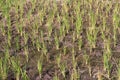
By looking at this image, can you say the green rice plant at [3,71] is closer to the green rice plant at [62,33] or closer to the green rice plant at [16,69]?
the green rice plant at [16,69]

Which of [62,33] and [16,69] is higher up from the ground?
[62,33]

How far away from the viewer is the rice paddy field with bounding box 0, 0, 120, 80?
3246mm

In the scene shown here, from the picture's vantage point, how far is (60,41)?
382cm

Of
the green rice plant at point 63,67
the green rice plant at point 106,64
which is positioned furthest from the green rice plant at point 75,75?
the green rice plant at point 106,64

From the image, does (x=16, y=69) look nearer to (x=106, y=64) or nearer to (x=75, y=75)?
(x=75, y=75)

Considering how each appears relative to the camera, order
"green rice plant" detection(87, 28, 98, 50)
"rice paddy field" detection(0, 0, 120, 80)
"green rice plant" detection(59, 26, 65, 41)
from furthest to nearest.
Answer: "green rice plant" detection(59, 26, 65, 41), "green rice plant" detection(87, 28, 98, 50), "rice paddy field" detection(0, 0, 120, 80)

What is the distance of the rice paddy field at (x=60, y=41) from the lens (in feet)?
10.6

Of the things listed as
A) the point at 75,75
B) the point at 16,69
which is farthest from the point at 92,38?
the point at 16,69

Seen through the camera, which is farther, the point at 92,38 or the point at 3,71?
the point at 92,38

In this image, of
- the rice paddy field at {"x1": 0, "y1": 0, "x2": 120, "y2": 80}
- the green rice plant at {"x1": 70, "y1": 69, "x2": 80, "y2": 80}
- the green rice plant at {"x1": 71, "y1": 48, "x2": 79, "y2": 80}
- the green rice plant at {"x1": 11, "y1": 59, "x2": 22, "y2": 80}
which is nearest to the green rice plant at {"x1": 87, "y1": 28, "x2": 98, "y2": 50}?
the rice paddy field at {"x1": 0, "y1": 0, "x2": 120, "y2": 80}

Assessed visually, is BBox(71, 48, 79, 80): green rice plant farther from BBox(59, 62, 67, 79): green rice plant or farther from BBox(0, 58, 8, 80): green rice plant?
BBox(0, 58, 8, 80): green rice plant

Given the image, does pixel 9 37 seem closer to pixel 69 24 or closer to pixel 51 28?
pixel 51 28

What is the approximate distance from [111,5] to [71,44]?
1183 millimetres

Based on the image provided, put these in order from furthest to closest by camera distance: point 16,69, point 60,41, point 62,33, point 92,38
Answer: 1. point 62,33
2. point 60,41
3. point 92,38
4. point 16,69
